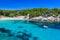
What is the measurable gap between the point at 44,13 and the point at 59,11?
1246 centimetres

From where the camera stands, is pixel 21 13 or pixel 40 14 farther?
pixel 21 13

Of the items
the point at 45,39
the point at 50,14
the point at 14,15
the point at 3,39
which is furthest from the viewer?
the point at 14,15

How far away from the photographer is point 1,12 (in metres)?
77.4

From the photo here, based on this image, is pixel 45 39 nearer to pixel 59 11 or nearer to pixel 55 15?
pixel 55 15

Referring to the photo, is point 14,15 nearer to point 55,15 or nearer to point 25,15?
point 25,15

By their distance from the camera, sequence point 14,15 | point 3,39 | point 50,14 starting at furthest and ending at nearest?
1. point 14,15
2. point 50,14
3. point 3,39

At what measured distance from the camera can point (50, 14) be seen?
73.5 metres

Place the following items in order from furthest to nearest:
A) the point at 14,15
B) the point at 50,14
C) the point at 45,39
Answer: the point at 14,15, the point at 50,14, the point at 45,39

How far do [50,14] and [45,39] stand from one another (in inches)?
2112

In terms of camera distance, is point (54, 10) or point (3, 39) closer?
point (3, 39)

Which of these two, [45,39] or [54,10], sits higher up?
[54,10]

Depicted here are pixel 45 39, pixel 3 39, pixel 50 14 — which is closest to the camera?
pixel 3 39

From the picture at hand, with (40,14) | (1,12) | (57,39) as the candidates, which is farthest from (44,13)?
(57,39)

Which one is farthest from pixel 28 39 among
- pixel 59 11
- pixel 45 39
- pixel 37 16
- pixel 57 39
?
pixel 59 11
